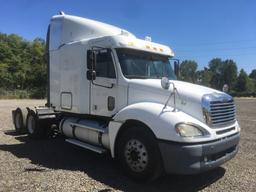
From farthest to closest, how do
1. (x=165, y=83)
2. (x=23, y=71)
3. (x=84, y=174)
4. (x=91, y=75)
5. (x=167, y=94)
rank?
(x=23, y=71) < (x=91, y=75) < (x=84, y=174) < (x=167, y=94) < (x=165, y=83)

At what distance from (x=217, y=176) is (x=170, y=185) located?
1.24m

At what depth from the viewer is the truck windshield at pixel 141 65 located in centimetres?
812

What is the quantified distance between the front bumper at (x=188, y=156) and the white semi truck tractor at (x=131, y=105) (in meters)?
0.02

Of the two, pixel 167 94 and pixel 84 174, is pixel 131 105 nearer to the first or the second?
pixel 167 94

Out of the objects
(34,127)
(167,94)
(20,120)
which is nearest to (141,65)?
(167,94)

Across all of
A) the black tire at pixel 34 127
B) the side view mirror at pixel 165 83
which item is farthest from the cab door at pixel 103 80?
the black tire at pixel 34 127

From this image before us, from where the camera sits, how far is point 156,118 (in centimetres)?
663

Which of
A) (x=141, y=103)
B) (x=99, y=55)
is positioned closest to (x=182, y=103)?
(x=141, y=103)

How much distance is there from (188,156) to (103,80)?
10.2 feet

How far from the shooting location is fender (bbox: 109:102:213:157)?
252 inches

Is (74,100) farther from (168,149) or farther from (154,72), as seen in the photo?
(168,149)

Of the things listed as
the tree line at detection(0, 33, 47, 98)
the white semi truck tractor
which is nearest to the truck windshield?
the white semi truck tractor

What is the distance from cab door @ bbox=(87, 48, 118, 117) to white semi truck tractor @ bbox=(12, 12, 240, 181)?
2 cm

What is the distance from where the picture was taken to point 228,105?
7395 millimetres
